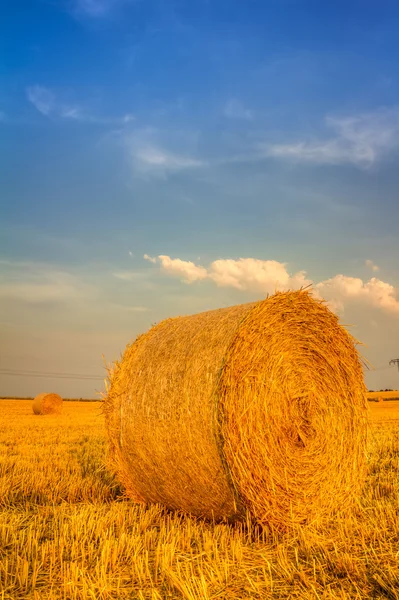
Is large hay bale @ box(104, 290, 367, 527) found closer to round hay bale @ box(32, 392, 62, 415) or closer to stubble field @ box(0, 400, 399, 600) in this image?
stubble field @ box(0, 400, 399, 600)

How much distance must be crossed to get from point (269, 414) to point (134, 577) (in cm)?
223

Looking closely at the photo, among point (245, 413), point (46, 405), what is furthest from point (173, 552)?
point (46, 405)

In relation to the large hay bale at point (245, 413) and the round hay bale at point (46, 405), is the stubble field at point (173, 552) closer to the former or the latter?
the large hay bale at point (245, 413)

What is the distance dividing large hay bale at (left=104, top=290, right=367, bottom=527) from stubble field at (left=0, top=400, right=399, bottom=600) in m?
0.33

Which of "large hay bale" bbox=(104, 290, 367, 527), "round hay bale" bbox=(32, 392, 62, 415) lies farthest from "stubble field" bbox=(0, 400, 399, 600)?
"round hay bale" bbox=(32, 392, 62, 415)

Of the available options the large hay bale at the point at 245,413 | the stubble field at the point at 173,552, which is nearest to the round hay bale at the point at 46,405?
the stubble field at the point at 173,552

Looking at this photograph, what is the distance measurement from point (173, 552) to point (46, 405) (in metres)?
22.9

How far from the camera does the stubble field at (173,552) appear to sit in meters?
3.75

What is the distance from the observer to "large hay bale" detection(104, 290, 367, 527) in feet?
17.4

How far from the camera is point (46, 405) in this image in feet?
84.9

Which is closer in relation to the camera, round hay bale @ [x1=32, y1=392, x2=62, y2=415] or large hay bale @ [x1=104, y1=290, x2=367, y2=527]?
large hay bale @ [x1=104, y1=290, x2=367, y2=527]

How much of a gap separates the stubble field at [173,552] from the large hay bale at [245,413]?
1.08ft

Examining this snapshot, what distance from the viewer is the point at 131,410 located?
6.33 m

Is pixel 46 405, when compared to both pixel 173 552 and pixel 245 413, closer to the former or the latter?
pixel 245 413
